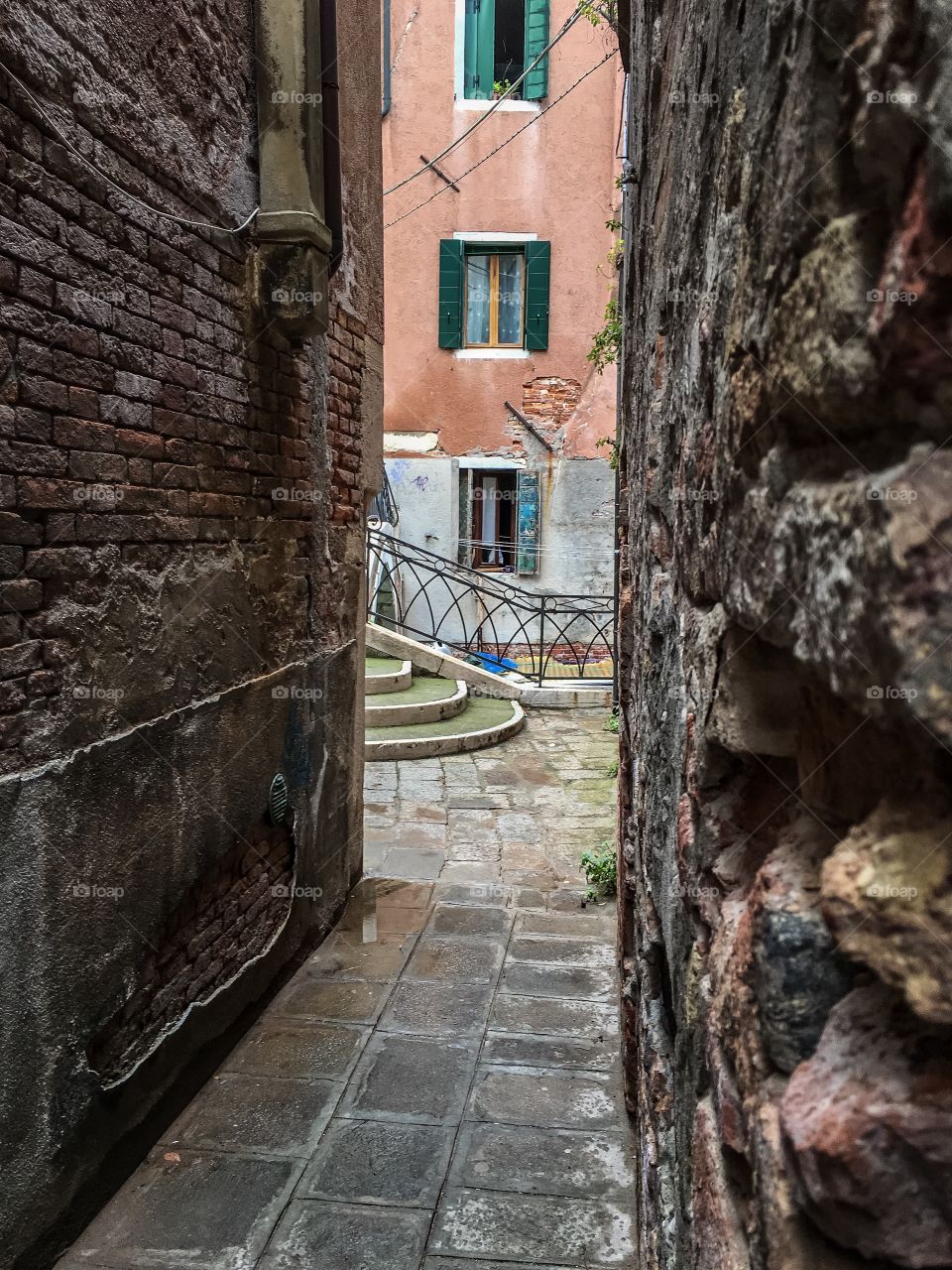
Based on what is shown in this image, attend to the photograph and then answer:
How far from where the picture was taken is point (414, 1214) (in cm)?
256

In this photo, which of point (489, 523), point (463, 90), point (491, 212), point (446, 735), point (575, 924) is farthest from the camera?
point (489, 523)

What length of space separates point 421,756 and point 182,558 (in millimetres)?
4825

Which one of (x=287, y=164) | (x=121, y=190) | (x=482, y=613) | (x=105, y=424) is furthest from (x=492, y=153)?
(x=105, y=424)

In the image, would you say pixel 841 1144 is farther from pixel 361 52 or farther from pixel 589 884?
pixel 361 52

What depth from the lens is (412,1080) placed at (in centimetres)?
319

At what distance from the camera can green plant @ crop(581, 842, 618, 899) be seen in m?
4.76

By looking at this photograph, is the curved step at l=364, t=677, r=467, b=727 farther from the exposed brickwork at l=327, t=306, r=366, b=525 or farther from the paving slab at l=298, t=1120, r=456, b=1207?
the paving slab at l=298, t=1120, r=456, b=1207

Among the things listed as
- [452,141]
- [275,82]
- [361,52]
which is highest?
[452,141]

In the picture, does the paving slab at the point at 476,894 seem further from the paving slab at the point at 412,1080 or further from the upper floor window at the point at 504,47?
the upper floor window at the point at 504,47

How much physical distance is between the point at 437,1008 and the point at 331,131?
11.6 feet

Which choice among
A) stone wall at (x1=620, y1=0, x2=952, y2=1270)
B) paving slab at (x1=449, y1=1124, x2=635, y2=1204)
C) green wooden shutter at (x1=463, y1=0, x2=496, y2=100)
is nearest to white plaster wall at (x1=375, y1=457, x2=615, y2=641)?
green wooden shutter at (x1=463, y1=0, x2=496, y2=100)

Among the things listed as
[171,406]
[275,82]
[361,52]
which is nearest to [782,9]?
[171,406]

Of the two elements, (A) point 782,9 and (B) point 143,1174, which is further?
(B) point 143,1174

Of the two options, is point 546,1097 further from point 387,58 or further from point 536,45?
point 387,58
